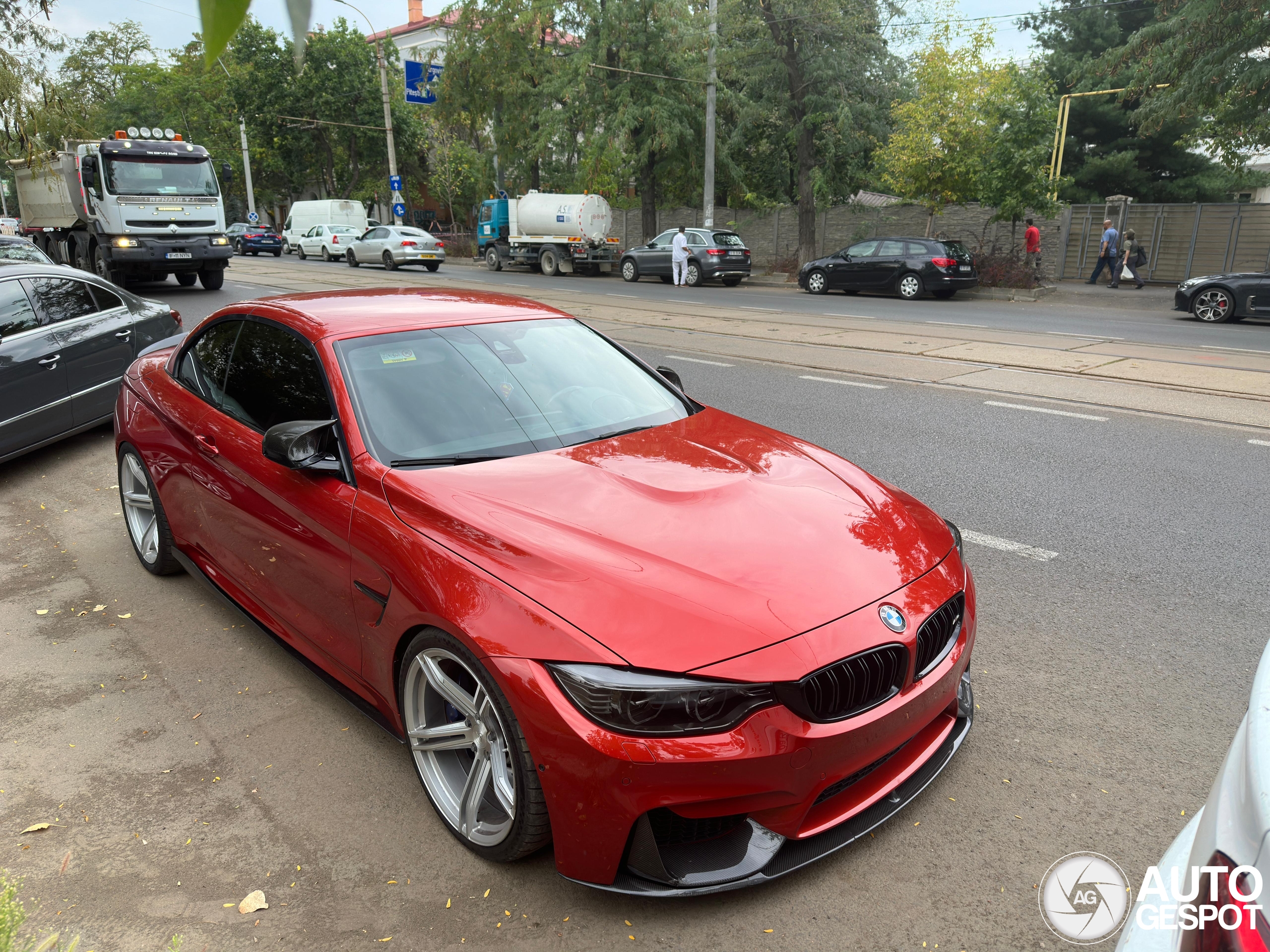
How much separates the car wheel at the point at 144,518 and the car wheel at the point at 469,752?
94.9 inches

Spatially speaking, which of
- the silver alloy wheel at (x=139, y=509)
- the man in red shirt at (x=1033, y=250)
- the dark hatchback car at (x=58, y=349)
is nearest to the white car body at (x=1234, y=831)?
the silver alloy wheel at (x=139, y=509)

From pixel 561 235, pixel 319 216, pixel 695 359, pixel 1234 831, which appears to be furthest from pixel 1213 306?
pixel 319 216

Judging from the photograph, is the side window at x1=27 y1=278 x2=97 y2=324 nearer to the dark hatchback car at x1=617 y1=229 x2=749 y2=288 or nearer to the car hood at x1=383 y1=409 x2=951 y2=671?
the car hood at x1=383 y1=409 x2=951 y2=671

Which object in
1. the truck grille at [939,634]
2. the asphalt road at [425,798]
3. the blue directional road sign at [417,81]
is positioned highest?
the blue directional road sign at [417,81]

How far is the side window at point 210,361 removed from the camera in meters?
4.21

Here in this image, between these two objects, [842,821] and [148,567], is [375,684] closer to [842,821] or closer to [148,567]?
[842,821]

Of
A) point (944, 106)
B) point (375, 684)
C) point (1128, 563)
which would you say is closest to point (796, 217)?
point (944, 106)

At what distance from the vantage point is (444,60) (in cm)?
3397

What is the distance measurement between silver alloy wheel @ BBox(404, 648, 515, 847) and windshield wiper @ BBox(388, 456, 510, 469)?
2.37 ft

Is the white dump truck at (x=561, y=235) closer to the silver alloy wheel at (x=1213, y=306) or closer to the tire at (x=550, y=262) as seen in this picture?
the tire at (x=550, y=262)

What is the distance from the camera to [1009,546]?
511 centimetres

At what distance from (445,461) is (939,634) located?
67.5 inches

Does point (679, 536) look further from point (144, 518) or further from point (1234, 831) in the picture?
point (144, 518)

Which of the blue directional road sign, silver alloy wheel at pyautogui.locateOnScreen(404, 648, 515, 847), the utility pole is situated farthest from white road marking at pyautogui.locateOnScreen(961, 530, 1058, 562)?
the blue directional road sign
